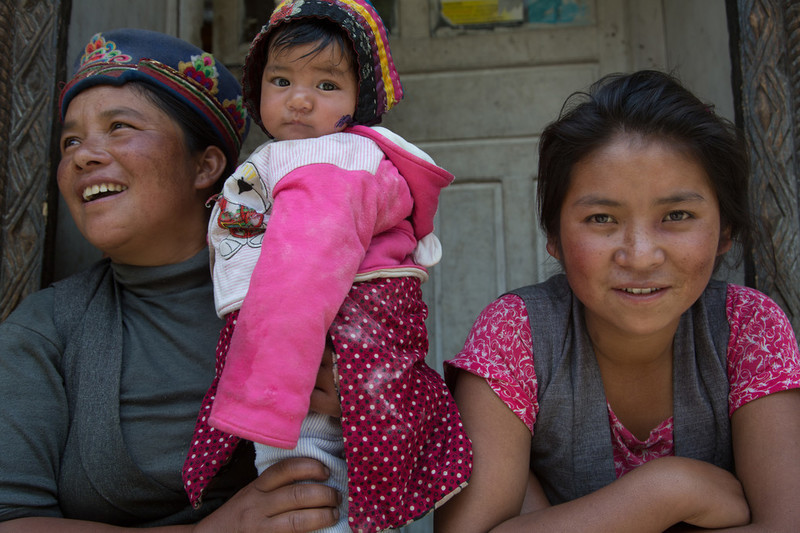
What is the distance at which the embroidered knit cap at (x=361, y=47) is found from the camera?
158 cm

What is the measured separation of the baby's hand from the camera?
54.4 inches

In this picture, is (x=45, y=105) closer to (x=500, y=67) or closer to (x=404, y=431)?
(x=404, y=431)

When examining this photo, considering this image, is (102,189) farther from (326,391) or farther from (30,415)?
(326,391)

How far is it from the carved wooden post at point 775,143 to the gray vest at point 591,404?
49 centimetres

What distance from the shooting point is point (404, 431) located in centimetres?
135

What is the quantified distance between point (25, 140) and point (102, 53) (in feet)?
1.54

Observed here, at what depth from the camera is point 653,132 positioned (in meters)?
1.61

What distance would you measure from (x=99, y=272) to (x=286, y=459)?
91cm

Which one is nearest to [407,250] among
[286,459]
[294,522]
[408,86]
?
[286,459]

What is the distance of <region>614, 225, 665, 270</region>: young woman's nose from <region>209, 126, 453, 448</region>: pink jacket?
456mm

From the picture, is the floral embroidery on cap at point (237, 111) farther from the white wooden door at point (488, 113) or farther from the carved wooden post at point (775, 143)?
the carved wooden post at point (775, 143)

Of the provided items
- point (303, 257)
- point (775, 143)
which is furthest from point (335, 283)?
point (775, 143)

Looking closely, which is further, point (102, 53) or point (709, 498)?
point (102, 53)

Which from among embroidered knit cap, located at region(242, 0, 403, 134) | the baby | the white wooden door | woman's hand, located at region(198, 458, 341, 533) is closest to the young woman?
the baby
